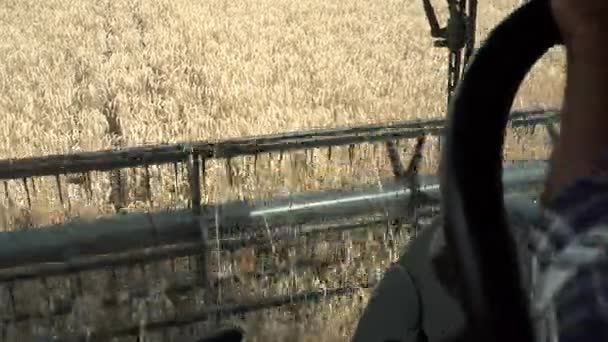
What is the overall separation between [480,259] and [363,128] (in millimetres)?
2668

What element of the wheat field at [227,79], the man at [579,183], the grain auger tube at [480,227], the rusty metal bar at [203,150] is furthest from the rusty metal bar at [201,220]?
the man at [579,183]

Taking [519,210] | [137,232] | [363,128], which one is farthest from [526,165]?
[519,210]

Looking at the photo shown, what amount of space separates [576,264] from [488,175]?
0.09 meters

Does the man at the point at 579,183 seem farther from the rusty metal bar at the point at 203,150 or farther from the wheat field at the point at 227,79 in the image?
the wheat field at the point at 227,79

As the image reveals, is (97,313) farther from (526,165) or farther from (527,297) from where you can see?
(527,297)

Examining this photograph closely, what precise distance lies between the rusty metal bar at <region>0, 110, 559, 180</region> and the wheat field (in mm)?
281

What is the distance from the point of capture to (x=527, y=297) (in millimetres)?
487

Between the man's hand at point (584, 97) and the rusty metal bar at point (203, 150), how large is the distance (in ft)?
6.78

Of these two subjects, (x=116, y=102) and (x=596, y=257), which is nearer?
(x=596, y=257)

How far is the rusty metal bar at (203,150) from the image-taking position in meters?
2.77

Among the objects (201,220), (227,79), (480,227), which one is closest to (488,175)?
(480,227)

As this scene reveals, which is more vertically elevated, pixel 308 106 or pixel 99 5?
pixel 99 5

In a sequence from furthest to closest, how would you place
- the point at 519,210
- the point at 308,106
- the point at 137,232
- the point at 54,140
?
1. the point at 308,106
2. the point at 54,140
3. the point at 137,232
4. the point at 519,210

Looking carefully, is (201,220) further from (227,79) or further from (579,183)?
(227,79)
